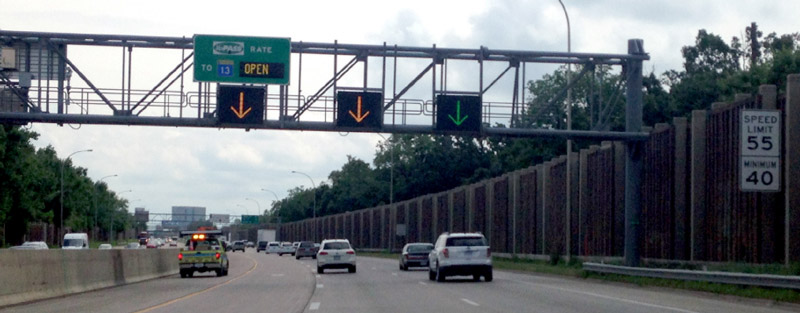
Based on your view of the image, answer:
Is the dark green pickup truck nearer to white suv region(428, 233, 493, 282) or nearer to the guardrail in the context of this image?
white suv region(428, 233, 493, 282)

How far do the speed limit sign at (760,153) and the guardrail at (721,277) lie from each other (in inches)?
85.0

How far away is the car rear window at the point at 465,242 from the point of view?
34.4 metres

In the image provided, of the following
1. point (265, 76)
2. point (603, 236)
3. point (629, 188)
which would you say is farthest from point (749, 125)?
point (603, 236)

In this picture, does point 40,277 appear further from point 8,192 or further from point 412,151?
point 412,151

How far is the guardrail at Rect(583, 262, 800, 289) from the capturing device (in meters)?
22.7

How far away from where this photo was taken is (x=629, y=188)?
38.6 m

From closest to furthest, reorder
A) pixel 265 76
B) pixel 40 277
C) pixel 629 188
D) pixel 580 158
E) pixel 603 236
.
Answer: pixel 40 277, pixel 265 76, pixel 629 188, pixel 603 236, pixel 580 158

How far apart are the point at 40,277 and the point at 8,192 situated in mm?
53237

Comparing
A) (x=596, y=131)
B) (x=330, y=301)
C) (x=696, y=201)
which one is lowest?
(x=330, y=301)

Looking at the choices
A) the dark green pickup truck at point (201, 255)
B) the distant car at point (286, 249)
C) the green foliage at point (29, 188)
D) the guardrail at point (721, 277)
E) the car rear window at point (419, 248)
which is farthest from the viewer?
the distant car at point (286, 249)

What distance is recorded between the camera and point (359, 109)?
35406 mm

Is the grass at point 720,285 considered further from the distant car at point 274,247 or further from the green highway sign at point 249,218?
the green highway sign at point 249,218

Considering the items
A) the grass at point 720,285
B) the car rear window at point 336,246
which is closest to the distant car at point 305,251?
the car rear window at point 336,246

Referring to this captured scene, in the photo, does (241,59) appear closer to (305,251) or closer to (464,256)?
(464,256)
